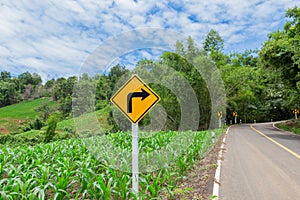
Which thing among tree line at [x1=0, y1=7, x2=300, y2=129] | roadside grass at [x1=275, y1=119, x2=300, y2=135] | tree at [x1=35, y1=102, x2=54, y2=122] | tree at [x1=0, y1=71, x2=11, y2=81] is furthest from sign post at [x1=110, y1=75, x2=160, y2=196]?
tree at [x1=0, y1=71, x2=11, y2=81]

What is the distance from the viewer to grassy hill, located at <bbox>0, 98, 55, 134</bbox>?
37344mm

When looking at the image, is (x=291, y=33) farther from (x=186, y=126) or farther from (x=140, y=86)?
(x=140, y=86)

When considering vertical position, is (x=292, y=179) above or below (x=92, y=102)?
below

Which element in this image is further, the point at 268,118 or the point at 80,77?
the point at 268,118

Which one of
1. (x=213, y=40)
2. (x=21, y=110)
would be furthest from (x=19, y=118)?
(x=213, y=40)

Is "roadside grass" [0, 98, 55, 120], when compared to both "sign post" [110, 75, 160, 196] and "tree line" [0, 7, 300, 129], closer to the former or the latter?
"tree line" [0, 7, 300, 129]

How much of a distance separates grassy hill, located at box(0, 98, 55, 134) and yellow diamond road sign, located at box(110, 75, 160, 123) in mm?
39114

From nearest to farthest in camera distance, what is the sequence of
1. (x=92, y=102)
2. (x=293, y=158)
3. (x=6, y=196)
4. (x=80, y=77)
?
(x=6, y=196)
(x=80, y=77)
(x=92, y=102)
(x=293, y=158)

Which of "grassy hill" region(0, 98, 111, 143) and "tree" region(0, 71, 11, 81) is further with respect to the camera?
"tree" region(0, 71, 11, 81)

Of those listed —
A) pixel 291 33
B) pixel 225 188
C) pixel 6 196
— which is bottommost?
pixel 225 188

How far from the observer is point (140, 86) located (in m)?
3.12

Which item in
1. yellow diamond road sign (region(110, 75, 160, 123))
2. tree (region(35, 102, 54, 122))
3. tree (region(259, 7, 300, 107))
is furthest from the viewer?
tree (region(35, 102, 54, 122))

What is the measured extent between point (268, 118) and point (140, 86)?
4782 cm

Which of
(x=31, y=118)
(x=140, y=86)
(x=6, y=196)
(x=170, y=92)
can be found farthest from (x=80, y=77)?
(x=31, y=118)
